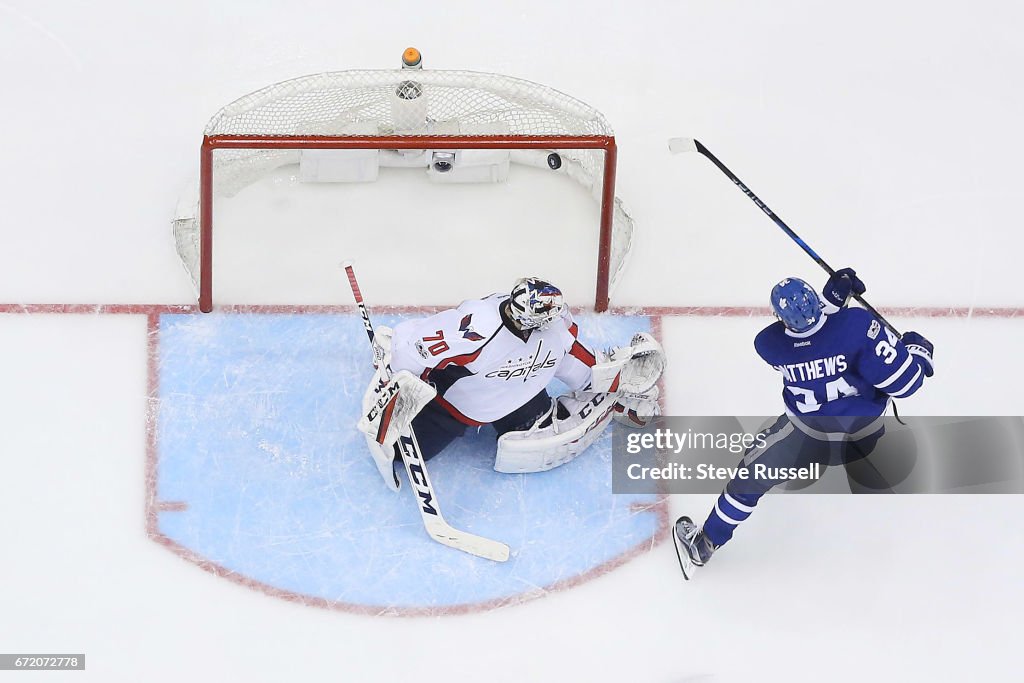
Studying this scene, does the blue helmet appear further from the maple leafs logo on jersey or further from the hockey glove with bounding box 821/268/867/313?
the maple leafs logo on jersey

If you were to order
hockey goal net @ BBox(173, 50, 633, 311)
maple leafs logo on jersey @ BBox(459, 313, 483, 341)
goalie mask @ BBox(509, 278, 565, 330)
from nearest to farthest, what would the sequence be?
goalie mask @ BBox(509, 278, 565, 330) → maple leafs logo on jersey @ BBox(459, 313, 483, 341) → hockey goal net @ BBox(173, 50, 633, 311)

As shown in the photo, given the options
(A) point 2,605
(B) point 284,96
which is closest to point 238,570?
(A) point 2,605

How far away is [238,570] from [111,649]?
0.51m

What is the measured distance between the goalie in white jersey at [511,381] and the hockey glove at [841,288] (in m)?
0.68

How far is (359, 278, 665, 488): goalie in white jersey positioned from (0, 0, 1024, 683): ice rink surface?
219 mm

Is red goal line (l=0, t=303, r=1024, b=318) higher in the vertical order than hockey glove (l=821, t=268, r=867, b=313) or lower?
lower

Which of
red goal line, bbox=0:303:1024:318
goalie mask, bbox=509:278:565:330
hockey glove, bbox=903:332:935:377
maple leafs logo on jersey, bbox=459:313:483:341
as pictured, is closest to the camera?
hockey glove, bbox=903:332:935:377

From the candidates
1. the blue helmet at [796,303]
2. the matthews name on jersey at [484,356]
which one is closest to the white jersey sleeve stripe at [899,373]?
the blue helmet at [796,303]

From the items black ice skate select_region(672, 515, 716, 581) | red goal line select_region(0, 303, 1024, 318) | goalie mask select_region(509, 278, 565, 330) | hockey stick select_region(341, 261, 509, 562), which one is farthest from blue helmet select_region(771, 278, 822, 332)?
hockey stick select_region(341, 261, 509, 562)

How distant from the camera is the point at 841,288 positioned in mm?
5918

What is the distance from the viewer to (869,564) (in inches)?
245

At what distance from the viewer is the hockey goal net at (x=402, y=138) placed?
630cm

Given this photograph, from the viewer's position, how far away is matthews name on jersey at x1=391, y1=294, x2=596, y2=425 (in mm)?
5922

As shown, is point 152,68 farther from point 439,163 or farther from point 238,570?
point 238,570
